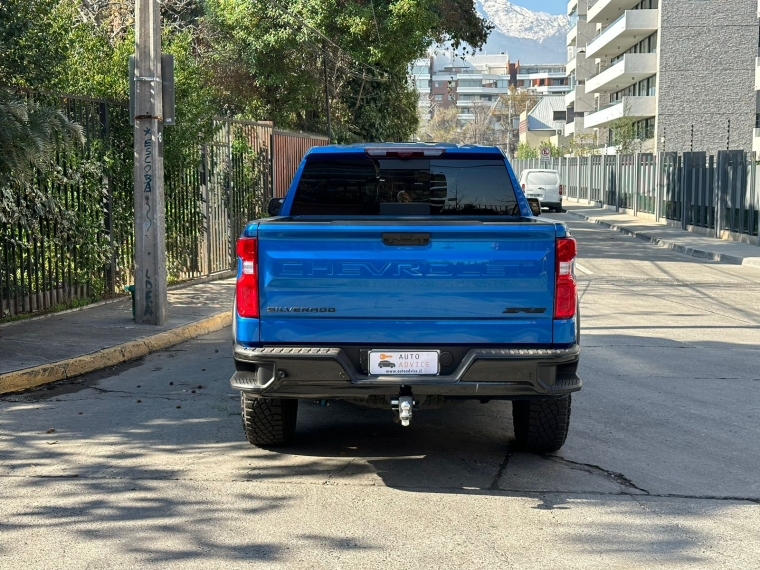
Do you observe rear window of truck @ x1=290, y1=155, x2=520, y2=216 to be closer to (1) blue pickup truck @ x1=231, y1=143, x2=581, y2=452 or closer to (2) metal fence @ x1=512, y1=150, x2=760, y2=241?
(1) blue pickup truck @ x1=231, y1=143, x2=581, y2=452

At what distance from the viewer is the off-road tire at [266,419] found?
6.44 m

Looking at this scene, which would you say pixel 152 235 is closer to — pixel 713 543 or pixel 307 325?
pixel 307 325

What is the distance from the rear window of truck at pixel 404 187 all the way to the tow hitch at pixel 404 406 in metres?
1.99

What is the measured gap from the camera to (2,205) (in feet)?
37.4

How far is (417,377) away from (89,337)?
6.10 m

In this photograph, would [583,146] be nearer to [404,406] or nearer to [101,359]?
[101,359]

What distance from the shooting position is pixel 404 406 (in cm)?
578

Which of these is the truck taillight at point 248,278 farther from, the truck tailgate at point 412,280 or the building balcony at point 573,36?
the building balcony at point 573,36

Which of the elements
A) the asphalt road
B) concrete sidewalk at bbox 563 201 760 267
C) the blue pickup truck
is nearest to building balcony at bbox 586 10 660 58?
concrete sidewalk at bbox 563 201 760 267

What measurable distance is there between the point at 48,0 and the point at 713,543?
1028 centimetres

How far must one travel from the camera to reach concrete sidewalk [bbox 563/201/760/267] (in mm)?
22828

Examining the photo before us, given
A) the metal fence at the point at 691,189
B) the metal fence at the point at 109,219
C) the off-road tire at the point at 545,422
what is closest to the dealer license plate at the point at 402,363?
the off-road tire at the point at 545,422

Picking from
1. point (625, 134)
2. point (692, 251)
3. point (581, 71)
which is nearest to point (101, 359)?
point (692, 251)

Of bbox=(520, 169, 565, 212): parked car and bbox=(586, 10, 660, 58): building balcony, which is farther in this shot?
bbox=(586, 10, 660, 58): building balcony
